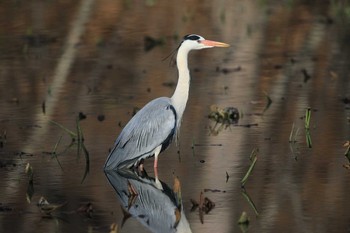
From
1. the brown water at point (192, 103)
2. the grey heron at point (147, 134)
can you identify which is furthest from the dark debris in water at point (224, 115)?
the grey heron at point (147, 134)

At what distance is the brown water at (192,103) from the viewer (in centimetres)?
982

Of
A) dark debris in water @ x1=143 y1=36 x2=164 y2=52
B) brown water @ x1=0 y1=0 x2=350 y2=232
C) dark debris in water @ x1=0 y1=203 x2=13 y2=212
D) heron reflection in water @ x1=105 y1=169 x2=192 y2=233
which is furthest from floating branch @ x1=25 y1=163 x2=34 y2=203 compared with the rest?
dark debris in water @ x1=143 y1=36 x2=164 y2=52

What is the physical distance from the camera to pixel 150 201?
1014 centimetres

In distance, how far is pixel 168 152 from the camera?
12.3 m

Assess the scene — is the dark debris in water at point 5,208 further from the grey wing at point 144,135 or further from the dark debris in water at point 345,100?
the dark debris in water at point 345,100

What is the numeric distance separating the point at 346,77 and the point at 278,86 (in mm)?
1160

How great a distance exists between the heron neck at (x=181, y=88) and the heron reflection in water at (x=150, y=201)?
84 centimetres

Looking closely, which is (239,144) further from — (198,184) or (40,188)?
(40,188)

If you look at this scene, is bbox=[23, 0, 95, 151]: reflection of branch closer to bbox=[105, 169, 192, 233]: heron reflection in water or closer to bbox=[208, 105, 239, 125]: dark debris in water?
bbox=[105, 169, 192, 233]: heron reflection in water

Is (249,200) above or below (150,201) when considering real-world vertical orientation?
above

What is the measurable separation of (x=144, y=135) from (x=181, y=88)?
798mm

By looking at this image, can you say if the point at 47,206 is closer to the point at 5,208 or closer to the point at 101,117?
the point at 5,208

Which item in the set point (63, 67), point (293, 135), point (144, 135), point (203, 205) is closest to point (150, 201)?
point (203, 205)

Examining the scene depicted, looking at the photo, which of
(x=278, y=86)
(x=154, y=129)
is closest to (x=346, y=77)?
(x=278, y=86)
